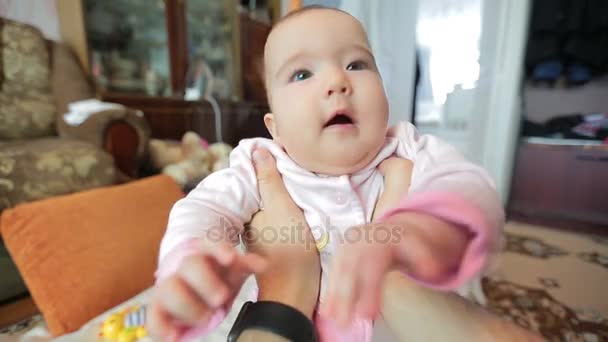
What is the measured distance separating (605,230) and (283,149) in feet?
6.33

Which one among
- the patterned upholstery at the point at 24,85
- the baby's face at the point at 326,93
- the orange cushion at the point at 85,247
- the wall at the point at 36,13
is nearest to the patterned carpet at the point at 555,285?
the baby's face at the point at 326,93

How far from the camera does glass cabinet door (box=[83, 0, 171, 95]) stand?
1528mm

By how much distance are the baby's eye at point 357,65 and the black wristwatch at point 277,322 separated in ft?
0.77

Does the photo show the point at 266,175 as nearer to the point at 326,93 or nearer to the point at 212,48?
the point at 326,93

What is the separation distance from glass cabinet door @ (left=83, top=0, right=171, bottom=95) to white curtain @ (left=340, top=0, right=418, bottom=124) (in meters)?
1.41

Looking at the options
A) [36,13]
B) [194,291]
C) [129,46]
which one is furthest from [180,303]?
[129,46]

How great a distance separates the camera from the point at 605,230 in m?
1.59

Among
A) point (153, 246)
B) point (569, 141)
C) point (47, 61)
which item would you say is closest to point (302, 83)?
point (153, 246)

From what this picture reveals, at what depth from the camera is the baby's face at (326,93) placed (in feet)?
1.00

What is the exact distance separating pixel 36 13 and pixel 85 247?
4.18 feet

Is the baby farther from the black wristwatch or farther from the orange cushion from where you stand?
the orange cushion

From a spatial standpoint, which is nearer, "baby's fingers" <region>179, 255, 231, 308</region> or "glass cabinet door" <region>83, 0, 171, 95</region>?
"baby's fingers" <region>179, 255, 231, 308</region>

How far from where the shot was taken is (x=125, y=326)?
610 mm

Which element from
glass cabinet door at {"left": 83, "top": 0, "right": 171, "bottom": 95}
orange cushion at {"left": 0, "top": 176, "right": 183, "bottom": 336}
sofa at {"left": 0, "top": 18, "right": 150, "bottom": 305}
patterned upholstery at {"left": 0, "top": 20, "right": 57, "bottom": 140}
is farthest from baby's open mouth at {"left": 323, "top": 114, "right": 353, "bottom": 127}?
glass cabinet door at {"left": 83, "top": 0, "right": 171, "bottom": 95}
